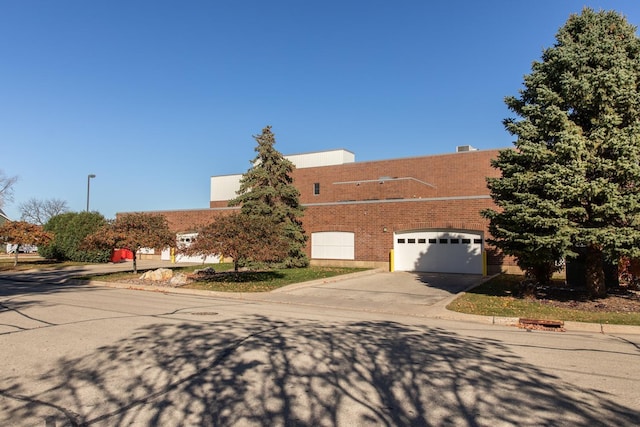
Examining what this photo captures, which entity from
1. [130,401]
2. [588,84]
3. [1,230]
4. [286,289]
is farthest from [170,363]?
[1,230]

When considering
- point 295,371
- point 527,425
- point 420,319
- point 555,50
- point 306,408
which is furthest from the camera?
point 555,50

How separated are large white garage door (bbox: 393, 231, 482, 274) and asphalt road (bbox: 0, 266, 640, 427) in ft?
44.4

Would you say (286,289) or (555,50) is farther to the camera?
(286,289)

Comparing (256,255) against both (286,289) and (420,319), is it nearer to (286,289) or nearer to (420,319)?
(286,289)

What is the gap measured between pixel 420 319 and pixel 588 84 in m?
7.67

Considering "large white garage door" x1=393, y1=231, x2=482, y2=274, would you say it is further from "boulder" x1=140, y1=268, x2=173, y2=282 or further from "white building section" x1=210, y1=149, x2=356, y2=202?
"white building section" x1=210, y1=149, x2=356, y2=202

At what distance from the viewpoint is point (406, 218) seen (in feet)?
83.7

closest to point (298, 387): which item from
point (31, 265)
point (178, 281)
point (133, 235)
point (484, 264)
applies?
point (178, 281)

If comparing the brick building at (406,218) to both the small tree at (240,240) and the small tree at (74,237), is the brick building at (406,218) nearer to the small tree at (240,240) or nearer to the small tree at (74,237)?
the small tree at (240,240)

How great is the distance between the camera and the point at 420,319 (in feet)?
36.5

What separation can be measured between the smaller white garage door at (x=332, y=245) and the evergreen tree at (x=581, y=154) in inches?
573

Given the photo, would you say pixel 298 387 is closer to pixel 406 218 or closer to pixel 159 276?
pixel 159 276

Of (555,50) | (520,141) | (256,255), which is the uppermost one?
(555,50)

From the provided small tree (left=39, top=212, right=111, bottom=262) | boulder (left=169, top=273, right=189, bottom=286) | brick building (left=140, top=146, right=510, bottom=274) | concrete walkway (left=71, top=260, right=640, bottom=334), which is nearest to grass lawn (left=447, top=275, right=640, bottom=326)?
concrete walkway (left=71, top=260, right=640, bottom=334)
